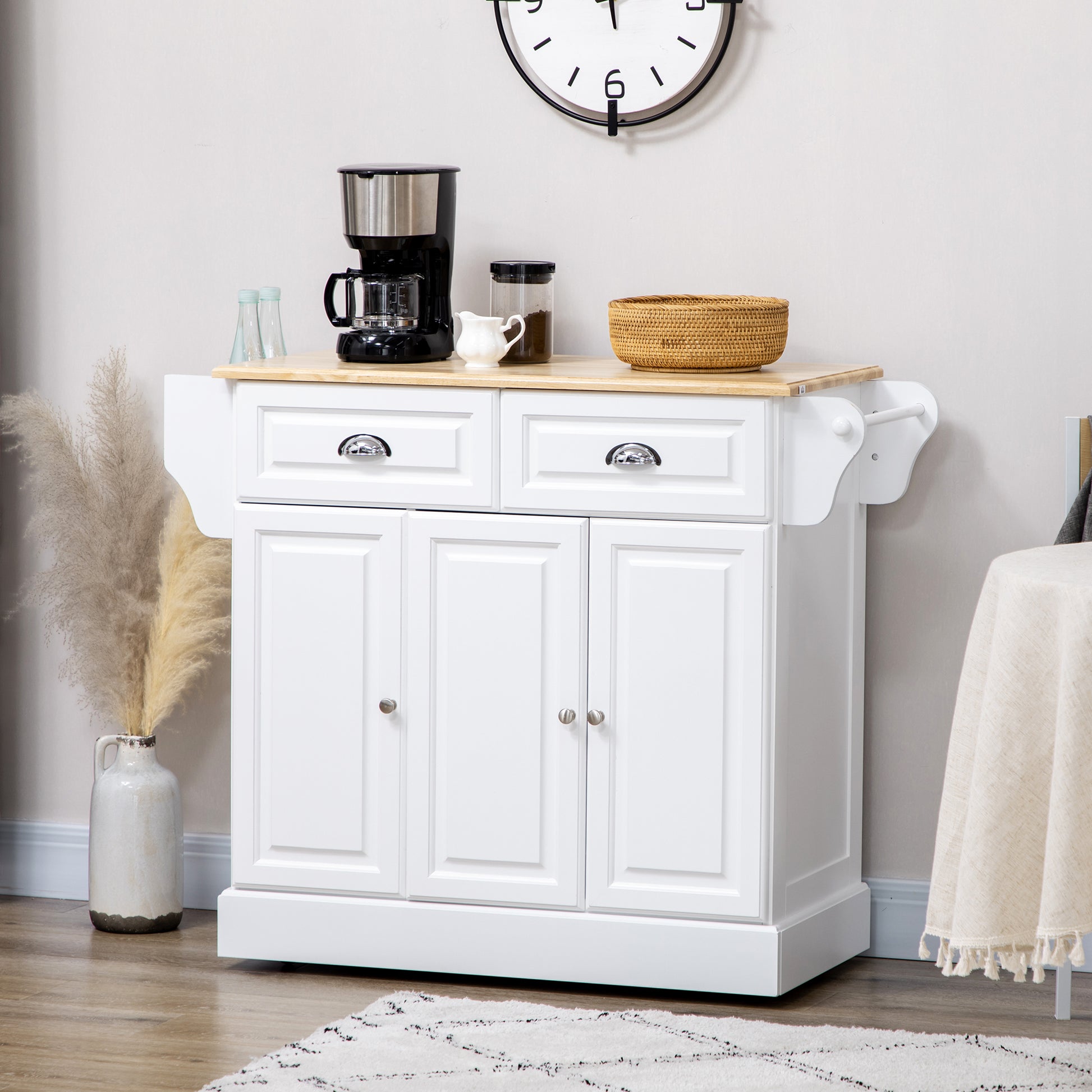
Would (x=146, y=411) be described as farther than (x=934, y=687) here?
Yes

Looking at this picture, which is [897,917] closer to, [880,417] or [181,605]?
[880,417]

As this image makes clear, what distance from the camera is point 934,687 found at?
9.71 ft

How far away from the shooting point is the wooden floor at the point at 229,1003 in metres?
2.44

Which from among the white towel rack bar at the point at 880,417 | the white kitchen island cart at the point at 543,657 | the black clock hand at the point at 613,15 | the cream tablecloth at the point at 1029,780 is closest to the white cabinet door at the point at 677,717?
the white kitchen island cart at the point at 543,657

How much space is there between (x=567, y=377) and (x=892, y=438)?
0.61m

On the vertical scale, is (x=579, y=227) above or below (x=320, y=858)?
above

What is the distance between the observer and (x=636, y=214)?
3012 mm

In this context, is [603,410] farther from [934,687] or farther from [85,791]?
[85,791]

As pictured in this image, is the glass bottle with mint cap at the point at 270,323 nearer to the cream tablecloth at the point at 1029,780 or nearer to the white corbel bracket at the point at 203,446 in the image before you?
the white corbel bracket at the point at 203,446

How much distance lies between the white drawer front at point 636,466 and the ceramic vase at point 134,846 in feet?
3.02

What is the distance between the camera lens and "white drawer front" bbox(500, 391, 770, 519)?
257 centimetres

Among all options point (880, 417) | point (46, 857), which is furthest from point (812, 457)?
point (46, 857)

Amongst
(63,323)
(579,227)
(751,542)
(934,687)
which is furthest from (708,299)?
(63,323)

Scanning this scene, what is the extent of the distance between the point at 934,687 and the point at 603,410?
0.82 metres
